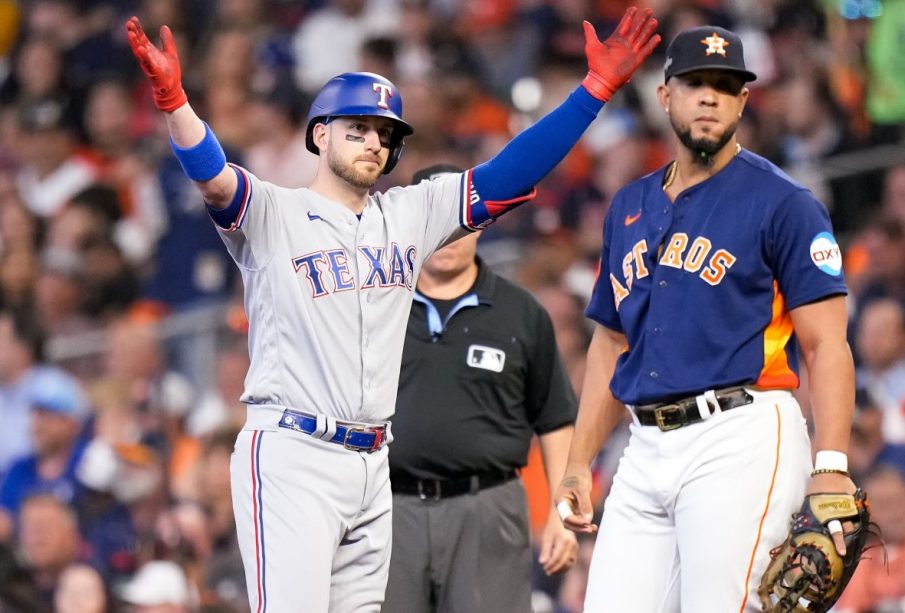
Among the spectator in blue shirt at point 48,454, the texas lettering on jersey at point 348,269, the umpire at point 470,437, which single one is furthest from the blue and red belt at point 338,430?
the spectator in blue shirt at point 48,454

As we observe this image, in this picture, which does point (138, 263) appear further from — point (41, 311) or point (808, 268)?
point (808, 268)

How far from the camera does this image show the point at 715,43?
499cm

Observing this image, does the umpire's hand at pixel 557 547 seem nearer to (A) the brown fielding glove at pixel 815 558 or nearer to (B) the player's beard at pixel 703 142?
(A) the brown fielding glove at pixel 815 558

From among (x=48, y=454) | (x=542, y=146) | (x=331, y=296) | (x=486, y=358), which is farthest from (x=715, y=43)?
(x=48, y=454)

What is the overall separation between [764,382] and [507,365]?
1.34 m

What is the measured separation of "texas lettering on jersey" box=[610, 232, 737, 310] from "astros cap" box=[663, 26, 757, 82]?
1.65 feet

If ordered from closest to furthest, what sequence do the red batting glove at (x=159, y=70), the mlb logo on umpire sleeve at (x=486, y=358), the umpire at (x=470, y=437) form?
the red batting glove at (x=159, y=70) → the umpire at (x=470, y=437) → the mlb logo on umpire sleeve at (x=486, y=358)

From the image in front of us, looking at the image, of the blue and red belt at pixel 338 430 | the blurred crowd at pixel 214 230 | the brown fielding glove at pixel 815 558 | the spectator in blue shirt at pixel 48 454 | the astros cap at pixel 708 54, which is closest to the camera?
the brown fielding glove at pixel 815 558

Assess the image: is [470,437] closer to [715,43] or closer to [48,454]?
[715,43]

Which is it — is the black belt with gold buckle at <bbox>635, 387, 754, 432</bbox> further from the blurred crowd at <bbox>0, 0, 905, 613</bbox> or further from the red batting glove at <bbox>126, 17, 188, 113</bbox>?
the blurred crowd at <bbox>0, 0, 905, 613</bbox>

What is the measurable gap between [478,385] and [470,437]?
20 centimetres

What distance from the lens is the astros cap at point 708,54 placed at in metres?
4.96

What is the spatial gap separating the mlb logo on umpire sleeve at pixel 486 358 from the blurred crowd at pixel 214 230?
1877 millimetres

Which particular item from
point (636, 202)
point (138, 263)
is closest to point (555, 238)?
point (138, 263)
